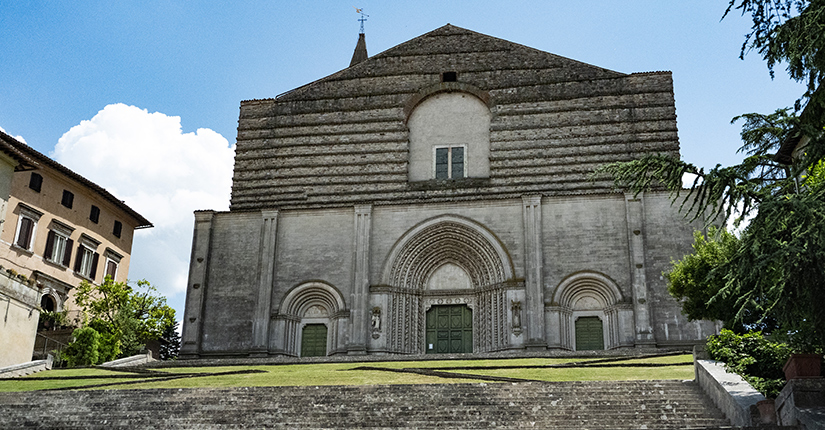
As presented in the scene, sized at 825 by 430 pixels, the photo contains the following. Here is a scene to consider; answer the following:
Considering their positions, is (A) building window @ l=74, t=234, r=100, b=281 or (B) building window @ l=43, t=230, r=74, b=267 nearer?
(B) building window @ l=43, t=230, r=74, b=267

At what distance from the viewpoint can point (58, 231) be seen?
34.2 metres

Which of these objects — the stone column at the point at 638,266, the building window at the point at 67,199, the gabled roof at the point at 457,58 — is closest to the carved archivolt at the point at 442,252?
the stone column at the point at 638,266

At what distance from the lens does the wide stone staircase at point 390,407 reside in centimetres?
1549

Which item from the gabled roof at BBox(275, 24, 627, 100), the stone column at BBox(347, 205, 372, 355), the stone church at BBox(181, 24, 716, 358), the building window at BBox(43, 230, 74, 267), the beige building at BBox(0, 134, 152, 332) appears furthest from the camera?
the building window at BBox(43, 230, 74, 267)

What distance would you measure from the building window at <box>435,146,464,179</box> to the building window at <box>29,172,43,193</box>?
50.0 ft

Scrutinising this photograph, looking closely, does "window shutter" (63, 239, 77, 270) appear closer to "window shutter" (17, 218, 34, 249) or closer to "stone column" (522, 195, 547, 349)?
"window shutter" (17, 218, 34, 249)

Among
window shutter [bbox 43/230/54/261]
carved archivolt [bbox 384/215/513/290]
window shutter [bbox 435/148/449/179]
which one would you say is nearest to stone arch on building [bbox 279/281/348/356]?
carved archivolt [bbox 384/215/513/290]

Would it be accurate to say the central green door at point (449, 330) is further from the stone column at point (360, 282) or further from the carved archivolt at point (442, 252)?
the stone column at point (360, 282)

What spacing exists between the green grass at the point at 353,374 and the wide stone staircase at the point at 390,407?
1508mm

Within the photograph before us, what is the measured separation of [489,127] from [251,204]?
9.30m

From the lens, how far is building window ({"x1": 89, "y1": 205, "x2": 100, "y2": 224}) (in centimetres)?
3666

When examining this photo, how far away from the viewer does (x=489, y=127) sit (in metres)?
32.3

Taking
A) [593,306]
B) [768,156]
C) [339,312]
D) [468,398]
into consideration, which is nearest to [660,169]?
[768,156]

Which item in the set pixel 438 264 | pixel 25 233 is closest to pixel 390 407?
pixel 438 264
